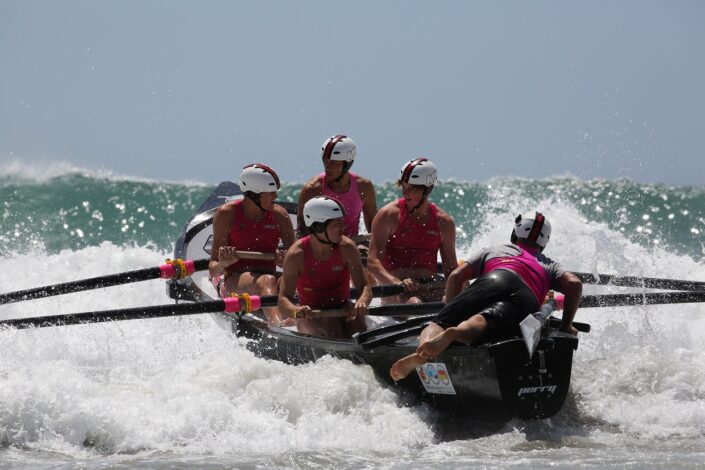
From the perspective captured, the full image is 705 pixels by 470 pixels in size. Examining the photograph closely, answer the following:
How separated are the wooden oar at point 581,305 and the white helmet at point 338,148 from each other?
7.66ft

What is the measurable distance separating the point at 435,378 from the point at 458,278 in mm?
850

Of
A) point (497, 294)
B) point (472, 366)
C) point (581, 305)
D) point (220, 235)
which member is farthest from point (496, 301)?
point (220, 235)

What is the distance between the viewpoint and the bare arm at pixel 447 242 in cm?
1039

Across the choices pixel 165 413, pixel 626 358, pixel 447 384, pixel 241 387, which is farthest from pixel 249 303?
pixel 626 358

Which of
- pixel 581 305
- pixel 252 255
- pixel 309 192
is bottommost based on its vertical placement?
pixel 581 305

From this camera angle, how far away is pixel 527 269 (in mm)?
7867

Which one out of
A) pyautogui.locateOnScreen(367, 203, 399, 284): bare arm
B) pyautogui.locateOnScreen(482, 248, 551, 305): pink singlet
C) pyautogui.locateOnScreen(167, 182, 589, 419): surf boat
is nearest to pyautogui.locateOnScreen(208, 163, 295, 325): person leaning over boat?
pyautogui.locateOnScreen(367, 203, 399, 284): bare arm

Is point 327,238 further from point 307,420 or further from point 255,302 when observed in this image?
point 307,420

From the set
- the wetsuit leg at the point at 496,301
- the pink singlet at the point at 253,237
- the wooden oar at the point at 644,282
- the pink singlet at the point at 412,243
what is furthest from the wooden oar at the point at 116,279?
the wooden oar at the point at 644,282

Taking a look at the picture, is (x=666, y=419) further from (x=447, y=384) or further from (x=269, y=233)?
(x=269, y=233)

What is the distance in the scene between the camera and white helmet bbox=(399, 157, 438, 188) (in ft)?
33.3

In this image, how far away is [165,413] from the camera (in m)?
7.86

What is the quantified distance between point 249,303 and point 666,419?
12.3ft

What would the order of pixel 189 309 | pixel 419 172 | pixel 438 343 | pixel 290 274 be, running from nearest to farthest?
pixel 438 343
pixel 290 274
pixel 189 309
pixel 419 172
